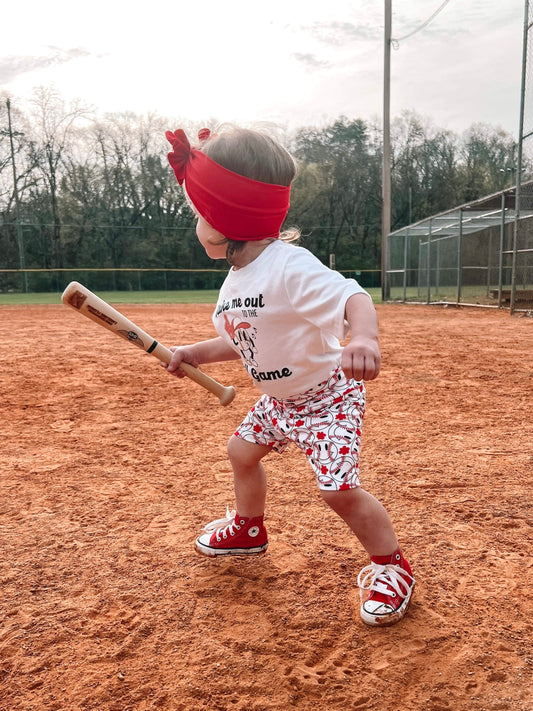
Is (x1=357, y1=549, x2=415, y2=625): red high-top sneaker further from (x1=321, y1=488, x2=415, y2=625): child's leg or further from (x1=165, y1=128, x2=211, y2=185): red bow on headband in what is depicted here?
(x1=165, y1=128, x2=211, y2=185): red bow on headband

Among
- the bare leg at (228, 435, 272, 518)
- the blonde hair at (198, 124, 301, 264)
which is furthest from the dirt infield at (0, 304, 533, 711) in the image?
the blonde hair at (198, 124, 301, 264)

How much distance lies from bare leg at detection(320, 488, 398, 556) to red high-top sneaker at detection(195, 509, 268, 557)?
40 cm

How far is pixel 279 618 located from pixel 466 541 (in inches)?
29.7

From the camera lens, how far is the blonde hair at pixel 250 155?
65.2 inches

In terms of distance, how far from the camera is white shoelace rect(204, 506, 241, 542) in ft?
6.26

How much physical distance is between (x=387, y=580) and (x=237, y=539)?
0.51 meters

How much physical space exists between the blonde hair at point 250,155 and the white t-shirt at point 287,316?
15 centimetres

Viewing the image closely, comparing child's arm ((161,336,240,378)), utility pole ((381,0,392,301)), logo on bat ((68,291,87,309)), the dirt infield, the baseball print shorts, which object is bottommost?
the dirt infield

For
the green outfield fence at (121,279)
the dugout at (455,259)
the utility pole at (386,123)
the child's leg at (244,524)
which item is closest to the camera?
the child's leg at (244,524)

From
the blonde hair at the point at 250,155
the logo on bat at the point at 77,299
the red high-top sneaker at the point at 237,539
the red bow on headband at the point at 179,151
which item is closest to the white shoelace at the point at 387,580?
the red high-top sneaker at the point at 237,539

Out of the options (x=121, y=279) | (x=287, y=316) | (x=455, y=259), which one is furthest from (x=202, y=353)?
(x=121, y=279)

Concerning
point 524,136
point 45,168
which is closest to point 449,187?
point 45,168

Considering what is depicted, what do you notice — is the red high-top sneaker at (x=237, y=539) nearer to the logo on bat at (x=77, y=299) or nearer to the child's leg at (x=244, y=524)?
the child's leg at (x=244, y=524)

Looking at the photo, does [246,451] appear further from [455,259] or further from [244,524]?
[455,259]
